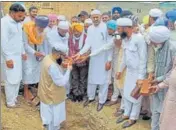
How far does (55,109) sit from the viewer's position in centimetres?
505

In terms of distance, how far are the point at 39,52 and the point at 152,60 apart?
2024 millimetres

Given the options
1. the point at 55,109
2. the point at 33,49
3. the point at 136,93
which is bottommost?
the point at 55,109

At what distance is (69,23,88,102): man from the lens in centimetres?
618

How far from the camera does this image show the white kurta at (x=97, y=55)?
5902 mm

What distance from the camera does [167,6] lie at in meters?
7.01

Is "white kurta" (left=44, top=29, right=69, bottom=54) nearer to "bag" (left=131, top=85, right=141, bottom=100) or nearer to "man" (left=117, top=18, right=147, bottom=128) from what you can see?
"man" (left=117, top=18, right=147, bottom=128)

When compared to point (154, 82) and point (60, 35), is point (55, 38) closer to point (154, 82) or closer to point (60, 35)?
point (60, 35)

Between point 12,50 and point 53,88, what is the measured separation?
3.68 feet

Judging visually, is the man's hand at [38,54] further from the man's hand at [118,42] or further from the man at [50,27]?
the man's hand at [118,42]

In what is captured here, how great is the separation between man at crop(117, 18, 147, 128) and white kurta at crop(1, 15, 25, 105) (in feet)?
5.13

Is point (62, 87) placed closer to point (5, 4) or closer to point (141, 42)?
point (141, 42)

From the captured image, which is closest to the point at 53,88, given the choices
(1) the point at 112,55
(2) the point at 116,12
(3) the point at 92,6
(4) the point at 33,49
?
(4) the point at 33,49

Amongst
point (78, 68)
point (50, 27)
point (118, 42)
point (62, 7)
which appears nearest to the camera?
point (118, 42)

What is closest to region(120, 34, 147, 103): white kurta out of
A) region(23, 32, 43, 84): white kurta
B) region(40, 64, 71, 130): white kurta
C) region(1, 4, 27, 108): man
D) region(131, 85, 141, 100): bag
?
region(131, 85, 141, 100): bag
